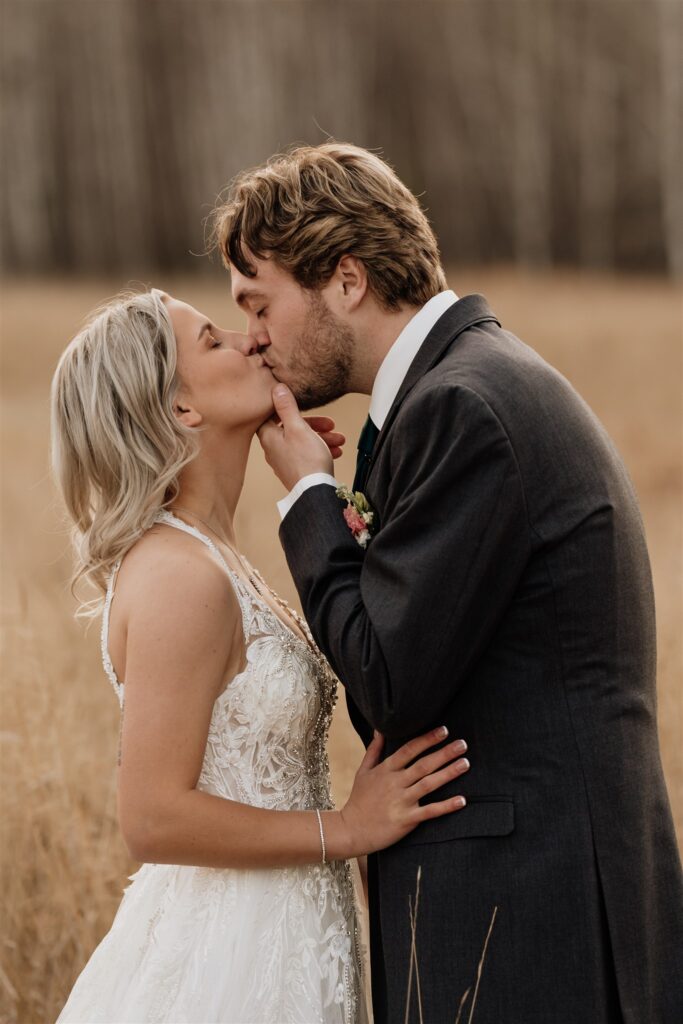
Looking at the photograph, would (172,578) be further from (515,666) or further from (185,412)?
(515,666)

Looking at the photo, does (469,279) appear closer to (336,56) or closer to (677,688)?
(336,56)

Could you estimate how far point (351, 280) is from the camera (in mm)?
2844

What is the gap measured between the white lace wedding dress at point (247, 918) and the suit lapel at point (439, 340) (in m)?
0.51

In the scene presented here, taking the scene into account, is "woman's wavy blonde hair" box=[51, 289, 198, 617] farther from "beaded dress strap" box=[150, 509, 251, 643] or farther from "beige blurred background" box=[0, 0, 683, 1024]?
"beige blurred background" box=[0, 0, 683, 1024]

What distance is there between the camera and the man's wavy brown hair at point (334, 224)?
281 centimetres

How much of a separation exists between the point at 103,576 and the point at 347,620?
85cm

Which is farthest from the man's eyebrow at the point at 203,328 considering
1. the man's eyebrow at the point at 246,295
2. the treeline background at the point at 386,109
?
the treeline background at the point at 386,109

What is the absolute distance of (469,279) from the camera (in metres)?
19.9

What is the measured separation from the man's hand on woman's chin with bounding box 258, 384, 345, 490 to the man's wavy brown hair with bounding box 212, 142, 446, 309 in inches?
11.3

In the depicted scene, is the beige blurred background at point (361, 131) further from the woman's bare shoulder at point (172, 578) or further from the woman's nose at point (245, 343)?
the woman's bare shoulder at point (172, 578)

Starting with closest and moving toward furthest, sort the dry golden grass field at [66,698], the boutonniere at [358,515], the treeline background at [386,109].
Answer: the boutonniere at [358,515]
the dry golden grass field at [66,698]
the treeline background at [386,109]

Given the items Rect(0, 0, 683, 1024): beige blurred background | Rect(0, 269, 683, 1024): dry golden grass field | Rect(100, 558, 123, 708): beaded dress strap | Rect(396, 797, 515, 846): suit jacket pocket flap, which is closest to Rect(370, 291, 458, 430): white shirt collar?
Rect(100, 558, 123, 708): beaded dress strap

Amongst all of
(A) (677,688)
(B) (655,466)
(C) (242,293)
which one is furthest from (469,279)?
(C) (242,293)

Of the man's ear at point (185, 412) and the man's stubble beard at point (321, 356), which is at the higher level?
the man's stubble beard at point (321, 356)
